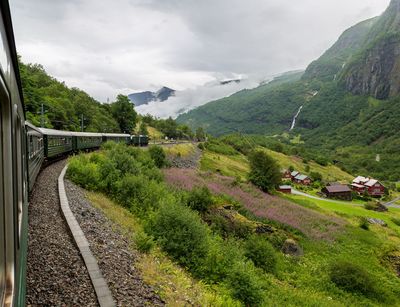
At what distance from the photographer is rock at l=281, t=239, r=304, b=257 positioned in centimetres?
2216

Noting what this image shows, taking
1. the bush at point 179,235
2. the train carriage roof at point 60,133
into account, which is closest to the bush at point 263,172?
the train carriage roof at point 60,133

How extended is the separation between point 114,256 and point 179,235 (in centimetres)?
351

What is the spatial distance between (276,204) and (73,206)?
2615 centimetres

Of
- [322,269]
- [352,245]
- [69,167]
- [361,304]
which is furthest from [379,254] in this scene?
[69,167]

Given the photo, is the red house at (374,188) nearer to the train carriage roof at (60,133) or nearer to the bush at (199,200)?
the train carriage roof at (60,133)

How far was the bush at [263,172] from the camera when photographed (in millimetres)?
42062

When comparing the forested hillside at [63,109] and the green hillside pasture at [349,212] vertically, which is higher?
the forested hillside at [63,109]

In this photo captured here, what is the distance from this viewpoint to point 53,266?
7348 millimetres

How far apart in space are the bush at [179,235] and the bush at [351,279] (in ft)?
36.8

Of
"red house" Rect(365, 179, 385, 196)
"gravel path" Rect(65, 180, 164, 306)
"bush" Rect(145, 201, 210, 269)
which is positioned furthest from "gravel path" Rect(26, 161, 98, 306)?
"red house" Rect(365, 179, 385, 196)

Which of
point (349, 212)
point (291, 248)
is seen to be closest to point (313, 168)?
point (349, 212)

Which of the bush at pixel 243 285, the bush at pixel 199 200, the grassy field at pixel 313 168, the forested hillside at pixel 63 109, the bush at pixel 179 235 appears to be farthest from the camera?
the grassy field at pixel 313 168

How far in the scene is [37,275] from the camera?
6.82m

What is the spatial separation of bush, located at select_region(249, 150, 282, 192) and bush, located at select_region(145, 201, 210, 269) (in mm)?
30362
